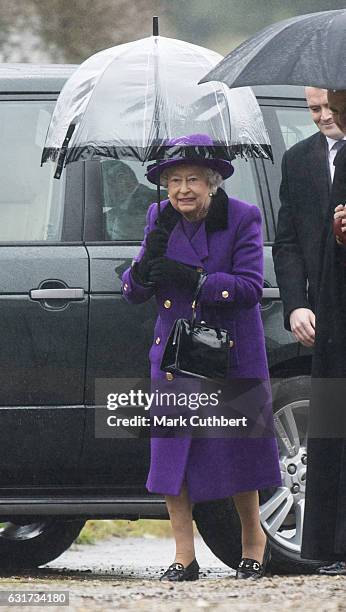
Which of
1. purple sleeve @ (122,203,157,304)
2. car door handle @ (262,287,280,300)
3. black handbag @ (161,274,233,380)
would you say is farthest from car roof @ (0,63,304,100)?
black handbag @ (161,274,233,380)

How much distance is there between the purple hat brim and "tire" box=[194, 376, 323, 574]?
1.18 m

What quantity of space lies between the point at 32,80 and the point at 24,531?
7.02 feet

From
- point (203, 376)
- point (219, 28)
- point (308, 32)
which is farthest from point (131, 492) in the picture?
point (219, 28)

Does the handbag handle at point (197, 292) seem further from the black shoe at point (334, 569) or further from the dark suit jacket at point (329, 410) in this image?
the black shoe at point (334, 569)

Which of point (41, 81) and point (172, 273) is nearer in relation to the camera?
point (172, 273)

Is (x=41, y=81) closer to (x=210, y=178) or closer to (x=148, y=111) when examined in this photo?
(x=148, y=111)

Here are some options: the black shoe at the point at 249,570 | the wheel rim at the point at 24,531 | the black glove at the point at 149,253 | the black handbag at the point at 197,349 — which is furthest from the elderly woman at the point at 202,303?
the wheel rim at the point at 24,531

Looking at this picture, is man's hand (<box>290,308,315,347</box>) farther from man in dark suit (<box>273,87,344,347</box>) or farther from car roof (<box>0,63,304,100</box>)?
car roof (<box>0,63,304,100</box>)

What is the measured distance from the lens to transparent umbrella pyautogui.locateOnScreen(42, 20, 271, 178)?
6.93 metres

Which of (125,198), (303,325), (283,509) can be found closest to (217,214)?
(303,325)

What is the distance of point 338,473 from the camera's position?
19.1ft

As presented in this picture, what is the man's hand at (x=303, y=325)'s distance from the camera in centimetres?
634

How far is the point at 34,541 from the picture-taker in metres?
8.46

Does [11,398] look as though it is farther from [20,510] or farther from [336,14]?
[336,14]
